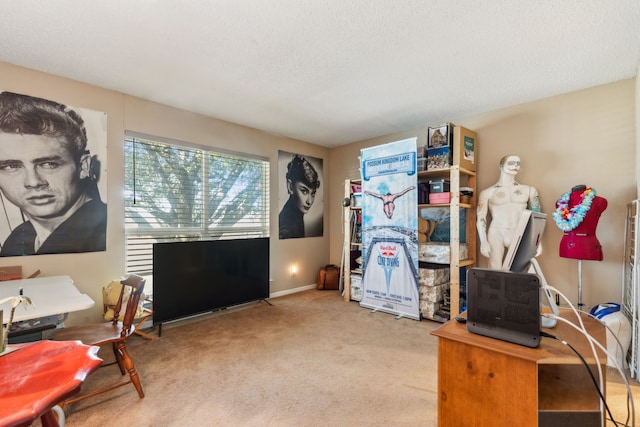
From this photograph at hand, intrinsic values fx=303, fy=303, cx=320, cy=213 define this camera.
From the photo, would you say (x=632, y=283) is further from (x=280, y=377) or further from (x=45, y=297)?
(x=45, y=297)

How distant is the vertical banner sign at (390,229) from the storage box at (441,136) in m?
0.24

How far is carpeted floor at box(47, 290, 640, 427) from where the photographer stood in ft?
6.09

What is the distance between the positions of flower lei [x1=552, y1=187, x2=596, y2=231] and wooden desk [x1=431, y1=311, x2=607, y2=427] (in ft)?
5.61

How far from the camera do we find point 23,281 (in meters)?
2.38

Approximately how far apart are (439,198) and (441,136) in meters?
0.73

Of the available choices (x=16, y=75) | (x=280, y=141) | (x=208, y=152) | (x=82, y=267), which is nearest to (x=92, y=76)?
(x=16, y=75)

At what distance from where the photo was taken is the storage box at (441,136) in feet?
11.6

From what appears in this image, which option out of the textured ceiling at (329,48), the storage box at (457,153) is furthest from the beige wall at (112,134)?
the storage box at (457,153)

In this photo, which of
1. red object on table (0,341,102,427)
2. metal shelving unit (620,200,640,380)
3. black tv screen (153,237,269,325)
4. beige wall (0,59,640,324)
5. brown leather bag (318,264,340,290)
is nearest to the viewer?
red object on table (0,341,102,427)

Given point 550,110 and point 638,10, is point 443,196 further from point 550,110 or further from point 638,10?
point 638,10

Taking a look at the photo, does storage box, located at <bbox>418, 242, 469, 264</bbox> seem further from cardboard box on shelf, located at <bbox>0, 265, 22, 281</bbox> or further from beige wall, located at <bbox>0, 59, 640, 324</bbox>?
cardboard box on shelf, located at <bbox>0, 265, 22, 281</bbox>

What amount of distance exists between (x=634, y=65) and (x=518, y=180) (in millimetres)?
1315

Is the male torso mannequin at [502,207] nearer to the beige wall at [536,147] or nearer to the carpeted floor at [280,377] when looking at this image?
the beige wall at [536,147]

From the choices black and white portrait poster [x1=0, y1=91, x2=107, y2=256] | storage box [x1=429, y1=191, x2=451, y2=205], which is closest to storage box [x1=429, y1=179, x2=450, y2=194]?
storage box [x1=429, y1=191, x2=451, y2=205]
